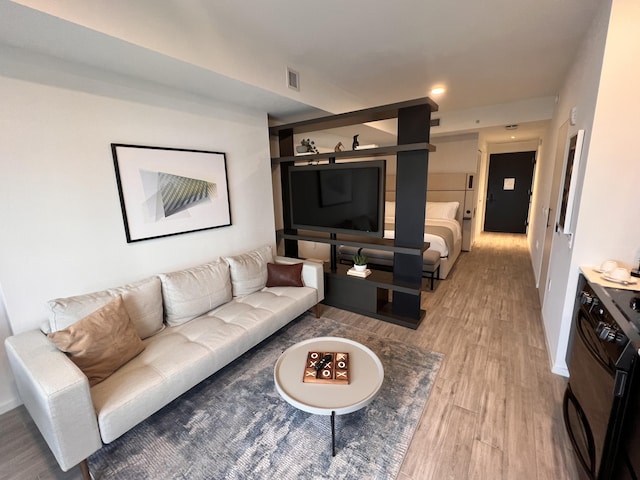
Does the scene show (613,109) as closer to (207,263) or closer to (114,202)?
(207,263)

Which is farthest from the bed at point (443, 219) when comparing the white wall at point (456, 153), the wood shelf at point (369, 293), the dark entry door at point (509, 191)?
the dark entry door at point (509, 191)

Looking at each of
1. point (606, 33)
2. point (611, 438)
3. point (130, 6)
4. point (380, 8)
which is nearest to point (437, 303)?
point (611, 438)

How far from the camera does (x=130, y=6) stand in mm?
1559

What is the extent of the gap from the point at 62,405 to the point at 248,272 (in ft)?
5.32

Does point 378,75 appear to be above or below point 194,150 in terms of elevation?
above

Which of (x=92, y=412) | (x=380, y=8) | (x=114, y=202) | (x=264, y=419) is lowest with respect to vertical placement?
(x=264, y=419)

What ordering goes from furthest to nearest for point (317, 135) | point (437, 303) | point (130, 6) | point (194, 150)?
point (317, 135)
point (437, 303)
point (194, 150)
point (130, 6)

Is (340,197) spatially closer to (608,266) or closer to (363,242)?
(363,242)

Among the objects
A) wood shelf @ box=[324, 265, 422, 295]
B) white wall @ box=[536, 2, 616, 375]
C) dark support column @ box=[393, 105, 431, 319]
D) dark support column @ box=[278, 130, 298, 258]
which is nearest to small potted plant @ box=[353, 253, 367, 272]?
wood shelf @ box=[324, 265, 422, 295]

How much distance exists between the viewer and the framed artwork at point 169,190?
217 centimetres

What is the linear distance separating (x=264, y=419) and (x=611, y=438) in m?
1.68

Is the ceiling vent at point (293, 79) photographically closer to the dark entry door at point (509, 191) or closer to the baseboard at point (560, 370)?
the baseboard at point (560, 370)

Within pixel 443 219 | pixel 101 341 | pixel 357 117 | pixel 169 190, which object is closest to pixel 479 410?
Answer: pixel 101 341

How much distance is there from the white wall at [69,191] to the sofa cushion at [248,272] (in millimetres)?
455
